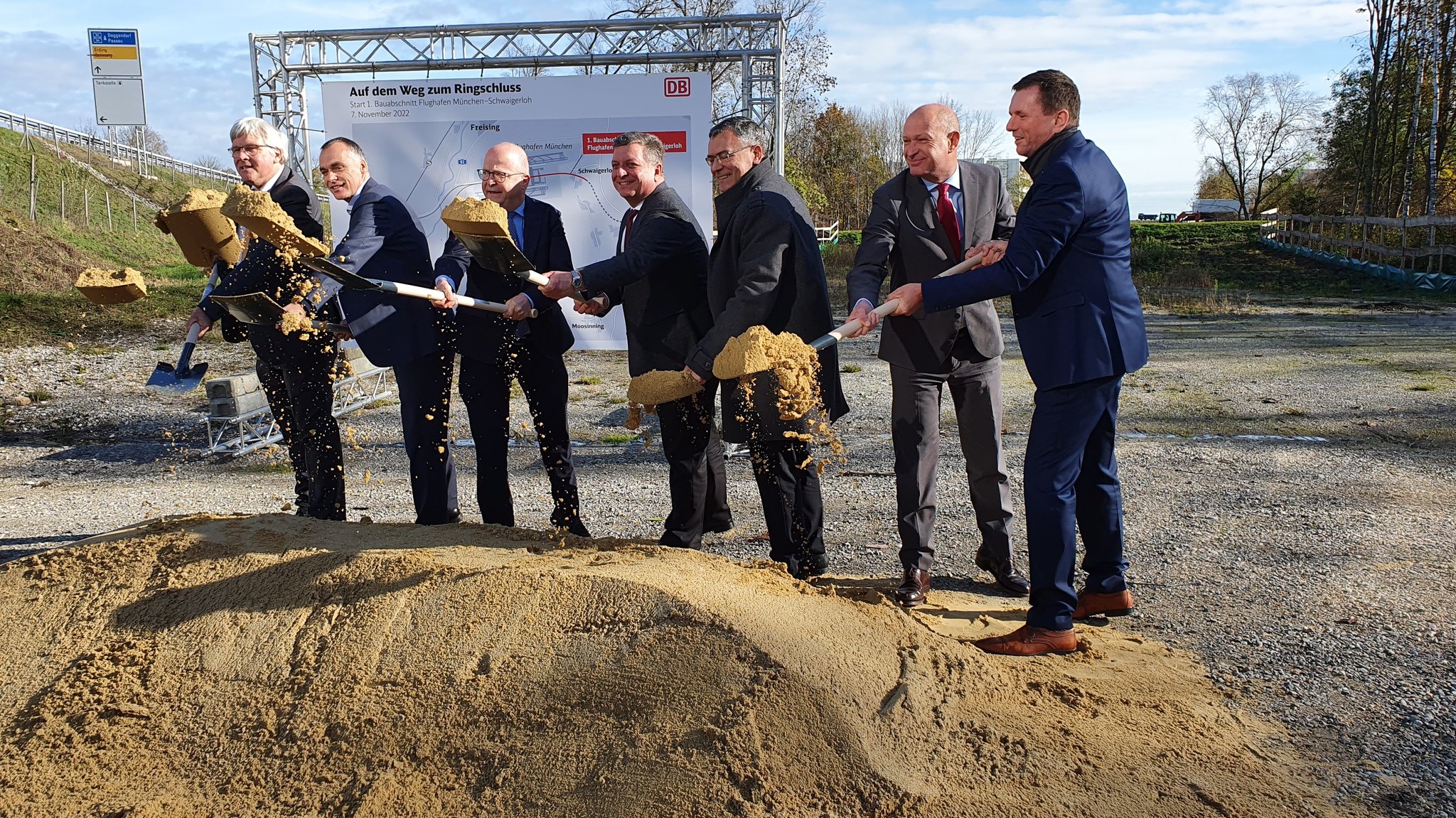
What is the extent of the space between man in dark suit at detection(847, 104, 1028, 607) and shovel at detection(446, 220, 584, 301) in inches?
53.4

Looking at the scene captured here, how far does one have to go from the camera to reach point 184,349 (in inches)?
179

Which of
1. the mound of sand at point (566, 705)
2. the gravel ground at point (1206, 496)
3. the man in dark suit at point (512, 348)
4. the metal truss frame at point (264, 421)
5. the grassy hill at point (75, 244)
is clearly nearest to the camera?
the mound of sand at point (566, 705)

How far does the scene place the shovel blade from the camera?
4629 millimetres

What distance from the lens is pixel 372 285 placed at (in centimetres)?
392

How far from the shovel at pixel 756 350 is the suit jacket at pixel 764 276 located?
0.25 metres

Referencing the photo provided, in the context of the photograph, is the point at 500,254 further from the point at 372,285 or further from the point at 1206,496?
the point at 1206,496

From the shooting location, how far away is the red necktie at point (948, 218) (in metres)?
3.84

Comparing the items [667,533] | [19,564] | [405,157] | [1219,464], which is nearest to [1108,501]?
[667,533]

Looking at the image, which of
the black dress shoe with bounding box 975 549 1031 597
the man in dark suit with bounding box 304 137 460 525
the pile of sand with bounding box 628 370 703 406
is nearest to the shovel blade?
the man in dark suit with bounding box 304 137 460 525

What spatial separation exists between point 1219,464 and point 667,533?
12.7 feet

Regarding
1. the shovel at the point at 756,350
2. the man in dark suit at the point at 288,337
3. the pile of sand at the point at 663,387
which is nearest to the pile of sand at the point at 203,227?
the man in dark suit at the point at 288,337

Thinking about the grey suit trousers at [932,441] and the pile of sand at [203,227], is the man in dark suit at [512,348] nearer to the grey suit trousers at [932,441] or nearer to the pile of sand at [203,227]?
the pile of sand at [203,227]

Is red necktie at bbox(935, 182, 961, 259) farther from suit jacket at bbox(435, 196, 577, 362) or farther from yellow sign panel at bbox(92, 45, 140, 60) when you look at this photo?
yellow sign panel at bbox(92, 45, 140, 60)

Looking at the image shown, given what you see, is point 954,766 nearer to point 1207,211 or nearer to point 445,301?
point 445,301
